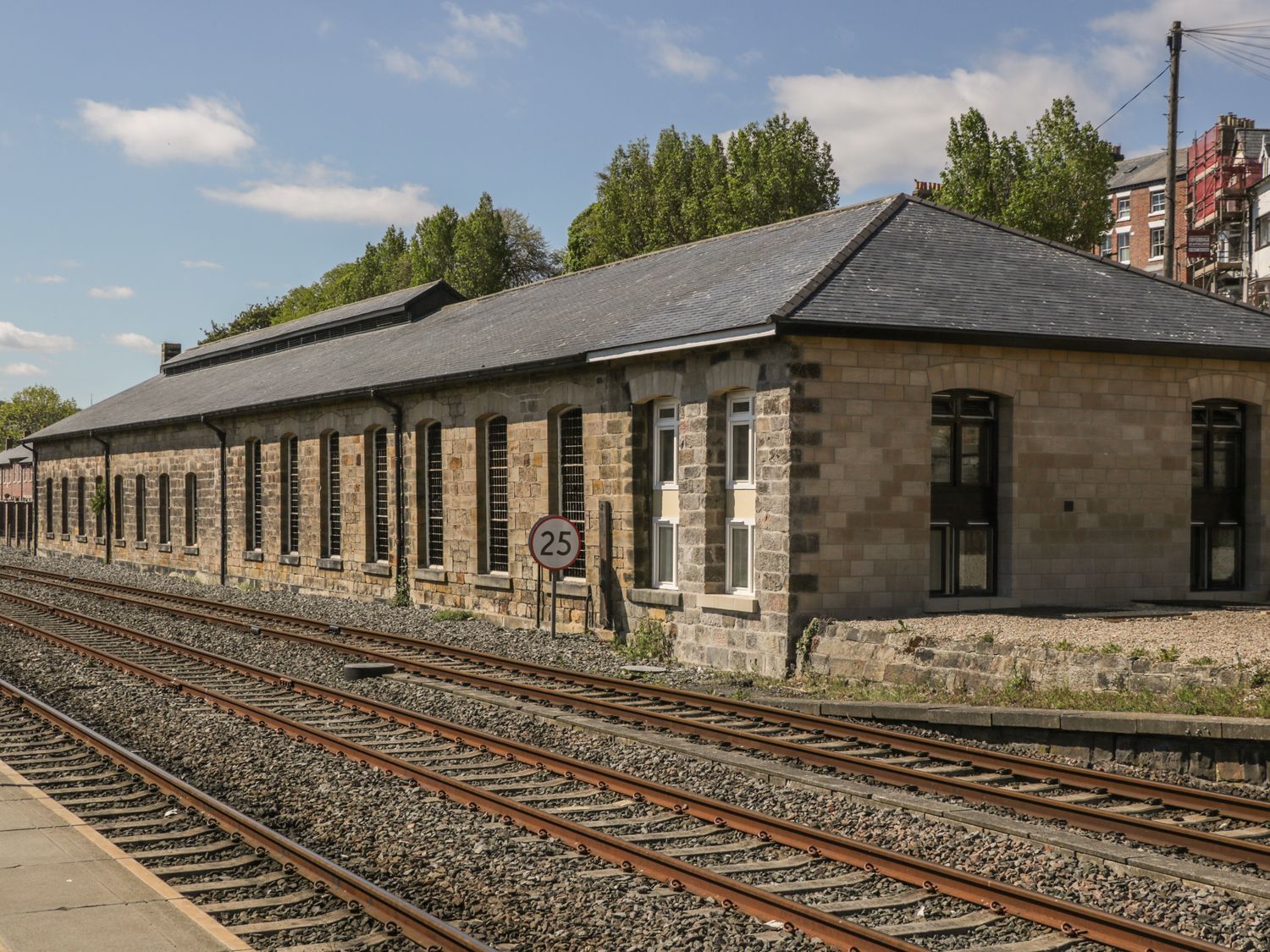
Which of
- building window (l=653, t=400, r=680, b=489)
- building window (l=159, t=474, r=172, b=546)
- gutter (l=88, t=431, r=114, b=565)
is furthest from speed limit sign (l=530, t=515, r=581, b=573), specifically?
gutter (l=88, t=431, r=114, b=565)

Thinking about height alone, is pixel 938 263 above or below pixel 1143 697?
above

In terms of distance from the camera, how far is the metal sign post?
18.0m

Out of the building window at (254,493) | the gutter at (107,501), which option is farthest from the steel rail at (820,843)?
the gutter at (107,501)

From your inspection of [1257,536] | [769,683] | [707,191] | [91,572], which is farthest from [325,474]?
[707,191]

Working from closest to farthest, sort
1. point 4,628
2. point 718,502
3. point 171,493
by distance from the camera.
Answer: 1. point 718,502
2. point 4,628
3. point 171,493

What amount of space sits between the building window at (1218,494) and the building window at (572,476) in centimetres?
869

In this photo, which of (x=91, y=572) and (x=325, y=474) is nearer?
(x=325, y=474)

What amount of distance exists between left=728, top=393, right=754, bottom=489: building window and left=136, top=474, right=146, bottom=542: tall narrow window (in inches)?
1115

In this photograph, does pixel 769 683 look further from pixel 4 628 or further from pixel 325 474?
pixel 325 474

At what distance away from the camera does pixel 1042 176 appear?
4584 centimetres

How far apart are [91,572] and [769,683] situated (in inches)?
1131

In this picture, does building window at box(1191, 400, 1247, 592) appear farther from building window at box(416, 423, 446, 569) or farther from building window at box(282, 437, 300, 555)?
building window at box(282, 437, 300, 555)

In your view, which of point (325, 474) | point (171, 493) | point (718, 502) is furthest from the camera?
point (171, 493)

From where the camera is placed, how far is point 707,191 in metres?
60.1
